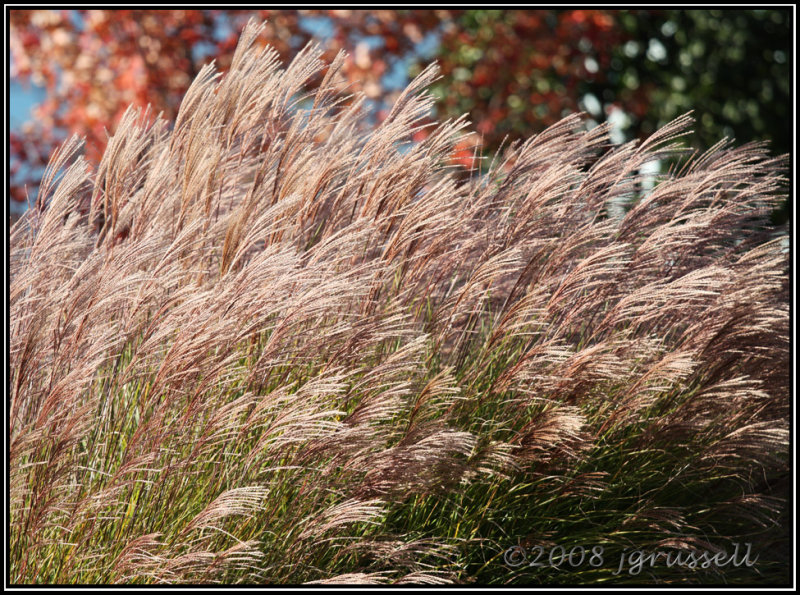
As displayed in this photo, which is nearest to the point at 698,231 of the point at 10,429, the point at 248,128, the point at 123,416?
the point at 248,128

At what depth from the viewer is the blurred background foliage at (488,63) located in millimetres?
6508

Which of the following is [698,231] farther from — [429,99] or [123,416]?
[123,416]

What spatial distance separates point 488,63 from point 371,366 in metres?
5.16

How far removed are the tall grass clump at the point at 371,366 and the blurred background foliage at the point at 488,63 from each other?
3.78 metres

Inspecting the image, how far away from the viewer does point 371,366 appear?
7.75 feet

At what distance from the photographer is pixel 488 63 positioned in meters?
6.89

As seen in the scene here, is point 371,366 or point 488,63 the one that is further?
point 488,63

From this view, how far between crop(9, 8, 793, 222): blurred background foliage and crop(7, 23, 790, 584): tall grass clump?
149 inches

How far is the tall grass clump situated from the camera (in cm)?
197

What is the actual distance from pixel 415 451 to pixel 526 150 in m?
1.15

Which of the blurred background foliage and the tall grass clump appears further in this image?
the blurred background foliage

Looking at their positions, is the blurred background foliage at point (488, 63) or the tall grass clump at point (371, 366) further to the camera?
the blurred background foliage at point (488, 63)

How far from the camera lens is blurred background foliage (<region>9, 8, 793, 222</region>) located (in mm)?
6508

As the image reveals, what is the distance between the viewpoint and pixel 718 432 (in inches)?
103
